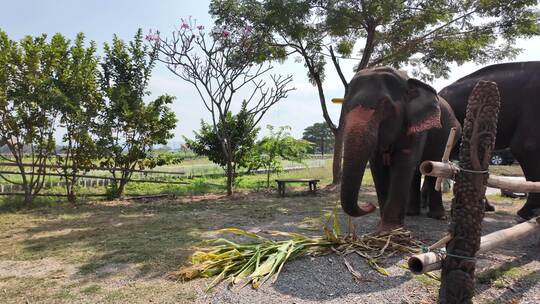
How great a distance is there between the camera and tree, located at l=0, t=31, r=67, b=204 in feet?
30.8

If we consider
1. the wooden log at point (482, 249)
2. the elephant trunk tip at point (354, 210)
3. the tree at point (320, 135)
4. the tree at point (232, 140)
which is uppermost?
the tree at point (320, 135)

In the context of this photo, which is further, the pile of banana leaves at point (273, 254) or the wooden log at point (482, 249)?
the pile of banana leaves at point (273, 254)

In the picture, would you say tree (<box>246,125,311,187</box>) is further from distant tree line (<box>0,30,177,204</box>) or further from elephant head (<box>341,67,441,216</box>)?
elephant head (<box>341,67,441,216</box>)

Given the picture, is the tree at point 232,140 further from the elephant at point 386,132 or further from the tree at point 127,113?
the elephant at point 386,132

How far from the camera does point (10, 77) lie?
9.45m

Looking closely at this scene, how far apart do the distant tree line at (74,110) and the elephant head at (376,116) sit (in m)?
7.26

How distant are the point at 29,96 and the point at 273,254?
25.2 feet

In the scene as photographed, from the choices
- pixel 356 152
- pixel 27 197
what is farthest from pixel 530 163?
pixel 27 197

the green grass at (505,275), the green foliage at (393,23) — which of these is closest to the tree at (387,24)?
the green foliage at (393,23)

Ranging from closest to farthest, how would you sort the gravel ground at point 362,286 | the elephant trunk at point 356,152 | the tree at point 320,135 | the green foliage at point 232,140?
the gravel ground at point 362,286 → the elephant trunk at point 356,152 → the green foliage at point 232,140 → the tree at point 320,135

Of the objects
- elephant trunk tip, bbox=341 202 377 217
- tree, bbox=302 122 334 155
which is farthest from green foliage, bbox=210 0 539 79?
tree, bbox=302 122 334 155

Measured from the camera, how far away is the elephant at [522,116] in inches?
256

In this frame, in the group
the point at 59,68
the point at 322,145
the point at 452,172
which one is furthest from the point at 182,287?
the point at 322,145

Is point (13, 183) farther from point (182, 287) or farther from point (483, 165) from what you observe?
point (483, 165)
